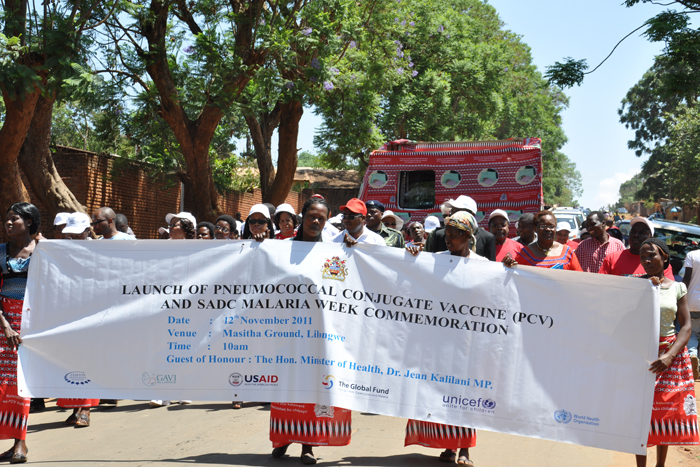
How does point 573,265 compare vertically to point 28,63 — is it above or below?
below

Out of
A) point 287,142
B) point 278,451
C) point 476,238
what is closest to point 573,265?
point 476,238

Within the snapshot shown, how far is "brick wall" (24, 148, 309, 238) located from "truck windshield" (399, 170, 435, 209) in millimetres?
7004

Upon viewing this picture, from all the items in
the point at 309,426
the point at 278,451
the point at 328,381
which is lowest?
the point at 278,451

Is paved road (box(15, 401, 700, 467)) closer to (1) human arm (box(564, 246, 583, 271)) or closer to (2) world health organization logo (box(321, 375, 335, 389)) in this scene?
(2) world health organization logo (box(321, 375, 335, 389))

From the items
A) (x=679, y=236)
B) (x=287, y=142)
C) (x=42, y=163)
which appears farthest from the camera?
(x=287, y=142)

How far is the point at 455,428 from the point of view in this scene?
473 centimetres

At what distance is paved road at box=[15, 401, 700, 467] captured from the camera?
5.02m

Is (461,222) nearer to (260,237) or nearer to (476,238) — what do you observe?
(260,237)

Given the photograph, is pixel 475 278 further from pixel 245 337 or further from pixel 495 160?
pixel 495 160

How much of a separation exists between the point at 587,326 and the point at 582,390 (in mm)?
401

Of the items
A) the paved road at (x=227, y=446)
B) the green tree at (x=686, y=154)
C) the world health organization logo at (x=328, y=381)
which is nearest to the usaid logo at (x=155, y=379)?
the paved road at (x=227, y=446)

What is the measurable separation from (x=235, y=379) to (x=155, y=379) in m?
0.55

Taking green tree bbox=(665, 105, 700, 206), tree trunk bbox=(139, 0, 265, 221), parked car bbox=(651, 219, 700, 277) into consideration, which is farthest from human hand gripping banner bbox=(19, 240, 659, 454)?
green tree bbox=(665, 105, 700, 206)

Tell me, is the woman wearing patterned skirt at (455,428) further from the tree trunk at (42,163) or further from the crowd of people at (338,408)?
the tree trunk at (42,163)
